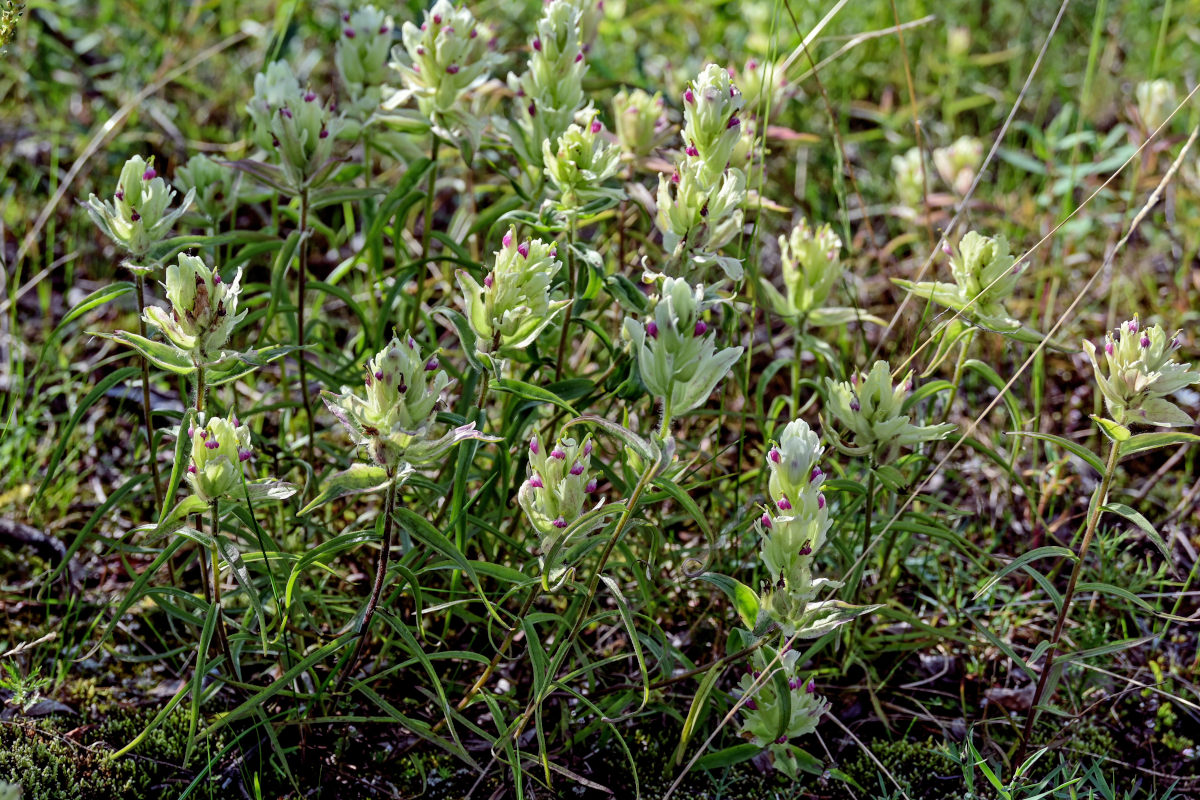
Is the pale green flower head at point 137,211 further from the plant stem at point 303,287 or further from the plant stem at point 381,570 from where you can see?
the plant stem at point 381,570

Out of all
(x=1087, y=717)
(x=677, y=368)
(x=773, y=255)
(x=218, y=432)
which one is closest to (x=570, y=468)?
(x=677, y=368)

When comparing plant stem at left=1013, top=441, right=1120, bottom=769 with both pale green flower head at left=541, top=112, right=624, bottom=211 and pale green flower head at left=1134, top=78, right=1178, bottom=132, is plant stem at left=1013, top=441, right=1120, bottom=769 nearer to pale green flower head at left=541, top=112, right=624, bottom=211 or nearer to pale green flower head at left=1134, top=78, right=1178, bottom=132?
pale green flower head at left=541, top=112, right=624, bottom=211

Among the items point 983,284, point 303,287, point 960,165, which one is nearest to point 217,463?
point 303,287

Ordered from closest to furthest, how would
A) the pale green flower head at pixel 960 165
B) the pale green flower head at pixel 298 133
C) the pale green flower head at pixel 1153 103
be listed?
the pale green flower head at pixel 298 133 < the pale green flower head at pixel 1153 103 < the pale green flower head at pixel 960 165

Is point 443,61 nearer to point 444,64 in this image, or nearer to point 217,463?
point 444,64

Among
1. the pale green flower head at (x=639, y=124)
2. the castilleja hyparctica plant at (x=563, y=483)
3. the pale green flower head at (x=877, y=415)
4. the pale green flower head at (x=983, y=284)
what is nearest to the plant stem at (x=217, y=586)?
the castilleja hyparctica plant at (x=563, y=483)

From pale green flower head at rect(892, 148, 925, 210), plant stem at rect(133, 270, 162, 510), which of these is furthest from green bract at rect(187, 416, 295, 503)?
pale green flower head at rect(892, 148, 925, 210)
